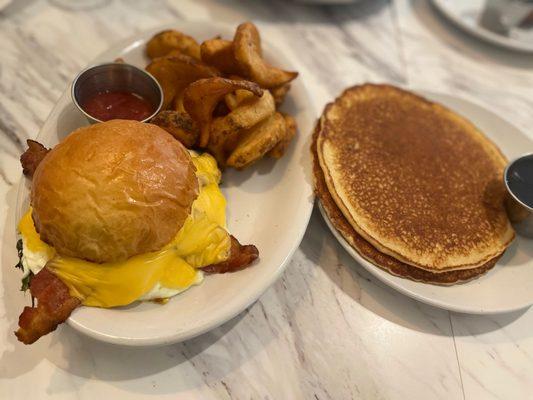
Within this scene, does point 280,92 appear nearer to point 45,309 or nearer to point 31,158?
point 31,158

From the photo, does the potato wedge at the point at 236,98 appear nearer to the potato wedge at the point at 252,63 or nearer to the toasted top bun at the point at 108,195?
the potato wedge at the point at 252,63

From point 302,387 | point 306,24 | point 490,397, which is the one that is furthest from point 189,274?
point 306,24

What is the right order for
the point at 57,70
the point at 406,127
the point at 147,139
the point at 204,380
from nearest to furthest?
the point at 147,139 → the point at 204,380 → the point at 406,127 → the point at 57,70

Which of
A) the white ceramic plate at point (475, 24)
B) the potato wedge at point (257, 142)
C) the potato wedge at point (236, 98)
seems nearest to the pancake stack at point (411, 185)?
the potato wedge at point (257, 142)

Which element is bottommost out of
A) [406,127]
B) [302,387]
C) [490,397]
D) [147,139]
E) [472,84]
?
[490,397]

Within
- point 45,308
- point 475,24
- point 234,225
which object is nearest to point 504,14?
point 475,24

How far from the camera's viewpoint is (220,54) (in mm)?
1902

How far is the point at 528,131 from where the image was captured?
2.52 metres

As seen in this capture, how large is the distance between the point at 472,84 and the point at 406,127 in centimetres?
85

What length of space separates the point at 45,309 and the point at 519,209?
169cm

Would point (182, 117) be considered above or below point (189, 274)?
above

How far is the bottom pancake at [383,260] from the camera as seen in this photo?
175cm

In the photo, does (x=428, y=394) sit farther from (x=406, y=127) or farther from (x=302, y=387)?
(x=406, y=127)

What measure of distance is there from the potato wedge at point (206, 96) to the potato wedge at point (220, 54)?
18 centimetres
